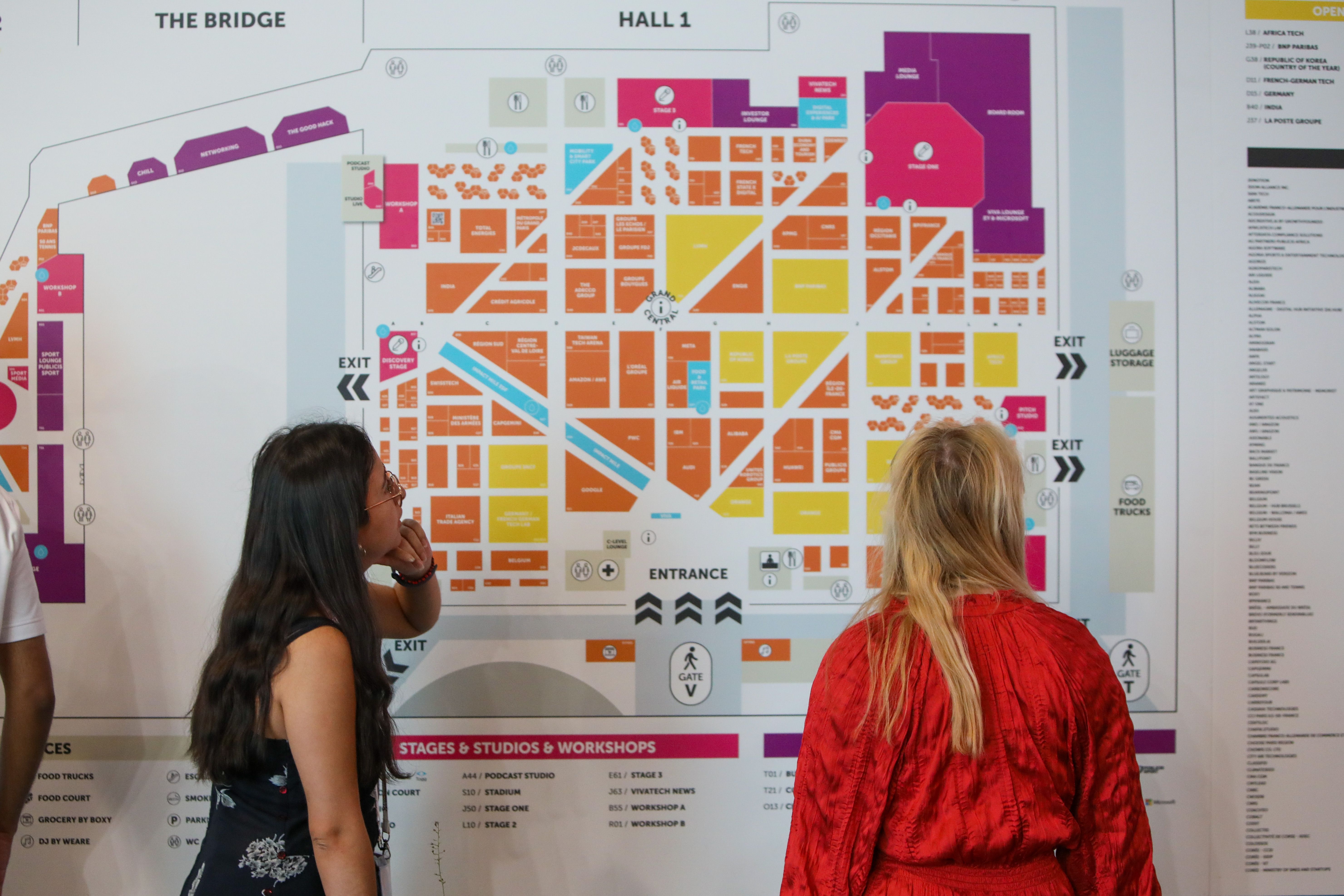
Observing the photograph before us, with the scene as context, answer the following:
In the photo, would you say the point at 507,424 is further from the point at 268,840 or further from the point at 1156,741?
the point at 1156,741

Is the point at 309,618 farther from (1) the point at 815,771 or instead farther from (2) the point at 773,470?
(2) the point at 773,470

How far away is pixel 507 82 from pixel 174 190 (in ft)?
2.95

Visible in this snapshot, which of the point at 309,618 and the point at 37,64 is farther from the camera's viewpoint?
the point at 37,64

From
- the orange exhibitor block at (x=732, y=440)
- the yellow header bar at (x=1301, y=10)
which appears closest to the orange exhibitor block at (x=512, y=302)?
the orange exhibitor block at (x=732, y=440)

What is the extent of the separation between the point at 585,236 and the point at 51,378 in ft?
4.67

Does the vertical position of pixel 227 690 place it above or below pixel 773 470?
below

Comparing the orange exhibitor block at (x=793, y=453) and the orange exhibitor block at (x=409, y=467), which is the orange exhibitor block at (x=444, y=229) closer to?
the orange exhibitor block at (x=409, y=467)

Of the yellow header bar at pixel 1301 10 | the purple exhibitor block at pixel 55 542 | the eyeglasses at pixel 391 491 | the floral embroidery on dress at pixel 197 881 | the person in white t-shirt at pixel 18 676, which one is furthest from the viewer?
the yellow header bar at pixel 1301 10

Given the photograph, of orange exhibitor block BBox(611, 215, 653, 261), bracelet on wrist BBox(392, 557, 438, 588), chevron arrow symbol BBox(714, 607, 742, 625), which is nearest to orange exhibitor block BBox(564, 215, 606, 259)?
orange exhibitor block BBox(611, 215, 653, 261)

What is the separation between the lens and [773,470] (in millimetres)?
1935

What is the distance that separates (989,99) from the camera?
1954 millimetres

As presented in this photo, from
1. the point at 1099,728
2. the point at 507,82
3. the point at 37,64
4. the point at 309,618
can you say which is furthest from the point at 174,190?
the point at 1099,728

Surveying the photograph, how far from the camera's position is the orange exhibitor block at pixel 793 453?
194 cm

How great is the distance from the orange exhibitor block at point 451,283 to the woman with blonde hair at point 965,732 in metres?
1.21
